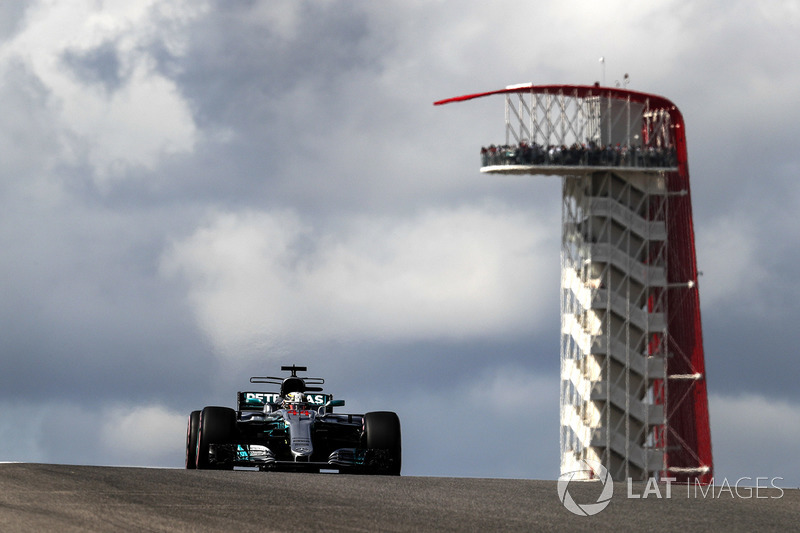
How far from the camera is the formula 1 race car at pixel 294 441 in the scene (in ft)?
113

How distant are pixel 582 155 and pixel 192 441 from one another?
6157 centimetres

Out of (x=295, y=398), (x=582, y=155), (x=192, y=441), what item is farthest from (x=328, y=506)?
(x=582, y=155)

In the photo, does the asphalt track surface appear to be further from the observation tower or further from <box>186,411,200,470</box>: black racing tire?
the observation tower

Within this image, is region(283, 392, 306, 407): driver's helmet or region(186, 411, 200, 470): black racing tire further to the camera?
region(283, 392, 306, 407): driver's helmet

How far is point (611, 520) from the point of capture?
20.8m

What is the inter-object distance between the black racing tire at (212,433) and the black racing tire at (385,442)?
3537mm

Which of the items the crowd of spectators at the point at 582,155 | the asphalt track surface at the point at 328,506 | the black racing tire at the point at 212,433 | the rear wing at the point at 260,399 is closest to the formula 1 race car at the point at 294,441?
the black racing tire at the point at 212,433

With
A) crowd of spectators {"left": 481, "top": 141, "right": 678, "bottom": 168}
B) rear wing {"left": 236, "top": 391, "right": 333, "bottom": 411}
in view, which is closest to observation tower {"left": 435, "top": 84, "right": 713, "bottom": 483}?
crowd of spectators {"left": 481, "top": 141, "right": 678, "bottom": 168}

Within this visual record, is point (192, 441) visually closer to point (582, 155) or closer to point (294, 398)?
point (294, 398)

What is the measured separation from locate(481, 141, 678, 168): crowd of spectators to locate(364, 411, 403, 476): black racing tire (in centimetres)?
5893

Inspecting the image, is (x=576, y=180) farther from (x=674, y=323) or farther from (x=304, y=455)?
(x=304, y=455)

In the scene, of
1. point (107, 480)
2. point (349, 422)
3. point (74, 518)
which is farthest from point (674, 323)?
point (74, 518)

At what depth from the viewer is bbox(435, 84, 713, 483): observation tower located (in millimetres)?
93938

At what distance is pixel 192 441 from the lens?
36.1 m
